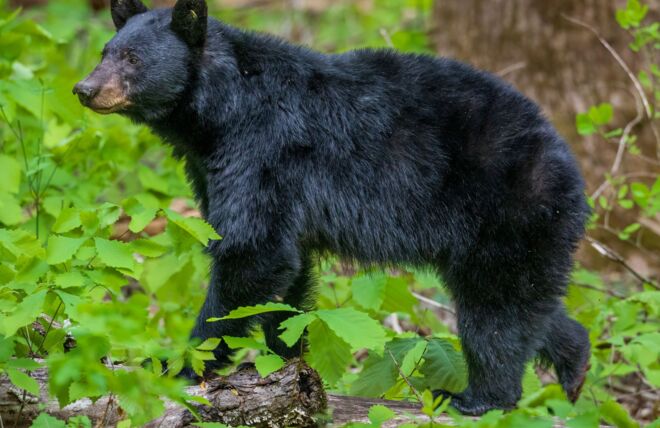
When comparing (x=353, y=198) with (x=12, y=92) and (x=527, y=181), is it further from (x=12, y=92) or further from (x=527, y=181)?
(x=12, y=92)

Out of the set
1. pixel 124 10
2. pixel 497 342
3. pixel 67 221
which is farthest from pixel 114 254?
pixel 497 342

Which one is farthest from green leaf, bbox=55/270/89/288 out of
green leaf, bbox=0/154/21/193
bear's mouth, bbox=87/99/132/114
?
green leaf, bbox=0/154/21/193

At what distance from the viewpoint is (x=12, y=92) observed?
4977mm

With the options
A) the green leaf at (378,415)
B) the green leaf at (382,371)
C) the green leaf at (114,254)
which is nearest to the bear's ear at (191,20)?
the green leaf at (114,254)

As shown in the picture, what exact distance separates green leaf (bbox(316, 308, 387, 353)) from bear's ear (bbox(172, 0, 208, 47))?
1.59 meters

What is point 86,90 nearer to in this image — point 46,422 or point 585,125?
point 46,422

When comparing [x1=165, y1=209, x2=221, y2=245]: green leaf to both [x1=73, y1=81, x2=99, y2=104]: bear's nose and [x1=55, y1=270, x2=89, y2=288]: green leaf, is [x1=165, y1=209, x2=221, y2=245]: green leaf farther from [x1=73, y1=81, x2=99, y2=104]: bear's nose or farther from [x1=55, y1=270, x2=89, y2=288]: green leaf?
[x1=73, y1=81, x2=99, y2=104]: bear's nose

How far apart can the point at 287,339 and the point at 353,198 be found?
1152mm

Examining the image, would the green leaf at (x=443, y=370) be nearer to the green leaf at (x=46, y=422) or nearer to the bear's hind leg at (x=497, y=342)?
the bear's hind leg at (x=497, y=342)

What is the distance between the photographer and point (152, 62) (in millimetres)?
4137

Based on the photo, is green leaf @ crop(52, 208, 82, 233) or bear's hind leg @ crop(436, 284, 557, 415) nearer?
green leaf @ crop(52, 208, 82, 233)

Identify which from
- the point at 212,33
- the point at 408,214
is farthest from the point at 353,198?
the point at 212,33

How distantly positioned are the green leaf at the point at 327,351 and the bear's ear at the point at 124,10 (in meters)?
1.93

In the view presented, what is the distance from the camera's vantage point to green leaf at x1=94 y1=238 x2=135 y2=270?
347 cm
